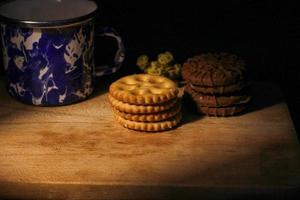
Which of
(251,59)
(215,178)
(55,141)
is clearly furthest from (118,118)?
(251,59)

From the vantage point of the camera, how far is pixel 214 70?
39.0 inches

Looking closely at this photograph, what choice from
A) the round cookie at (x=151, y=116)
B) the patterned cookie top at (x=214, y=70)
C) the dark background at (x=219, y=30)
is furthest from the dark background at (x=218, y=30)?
the round cookie at (x=151, y=116)

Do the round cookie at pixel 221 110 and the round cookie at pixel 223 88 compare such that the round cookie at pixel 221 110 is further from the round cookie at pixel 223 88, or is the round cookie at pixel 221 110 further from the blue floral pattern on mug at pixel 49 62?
the blue floral pattern on mug at pixel 49 62

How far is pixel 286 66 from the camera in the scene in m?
1.18

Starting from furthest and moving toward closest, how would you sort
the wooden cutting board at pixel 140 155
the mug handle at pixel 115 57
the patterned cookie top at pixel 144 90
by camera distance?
the mug handle at pixel 115 57 < the patterned cookie top at pixel 144 90 < the wooden cutting board at pixel 140 155

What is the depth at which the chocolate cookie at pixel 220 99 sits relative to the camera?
99 centimetres

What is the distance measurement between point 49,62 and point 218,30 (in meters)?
0.35

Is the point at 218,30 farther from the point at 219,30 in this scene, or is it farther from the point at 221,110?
the point at 221,110

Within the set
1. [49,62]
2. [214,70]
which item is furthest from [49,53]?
[214,70]

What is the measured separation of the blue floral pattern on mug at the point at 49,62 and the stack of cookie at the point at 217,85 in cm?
18

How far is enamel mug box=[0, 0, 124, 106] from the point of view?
99cm

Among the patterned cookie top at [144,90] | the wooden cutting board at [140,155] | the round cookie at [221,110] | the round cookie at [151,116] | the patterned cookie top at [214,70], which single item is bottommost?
the wooden cutting board at [140,155]

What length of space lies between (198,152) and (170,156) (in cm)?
4

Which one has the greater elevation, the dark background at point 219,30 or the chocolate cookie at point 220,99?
the dark background at point 219,30
